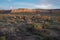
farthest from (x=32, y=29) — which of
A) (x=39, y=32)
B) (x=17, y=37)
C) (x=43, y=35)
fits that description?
(x=17, y=37)

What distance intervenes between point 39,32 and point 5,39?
5.41 metres

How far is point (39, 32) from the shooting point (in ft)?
81.9

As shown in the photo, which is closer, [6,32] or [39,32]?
[6,32]

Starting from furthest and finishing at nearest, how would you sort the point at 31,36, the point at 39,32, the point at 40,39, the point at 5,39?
1. the point at 39,32
2. the point at 31,36
3. the point at 40,39
4. the point at 5,39

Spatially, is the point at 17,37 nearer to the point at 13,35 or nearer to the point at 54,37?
the point at 13,35

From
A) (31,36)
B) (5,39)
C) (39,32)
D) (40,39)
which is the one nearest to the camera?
(5,39)

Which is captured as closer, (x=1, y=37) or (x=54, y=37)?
(x=1, y=37)

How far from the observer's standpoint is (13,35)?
2166 centimetres

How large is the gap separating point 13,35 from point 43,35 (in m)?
3.17

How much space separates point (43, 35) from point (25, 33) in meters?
2.18

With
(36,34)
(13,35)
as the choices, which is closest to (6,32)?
(13,35)

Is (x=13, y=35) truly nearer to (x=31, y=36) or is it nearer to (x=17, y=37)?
(x=17, y=37)

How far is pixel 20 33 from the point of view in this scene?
79.4 ft

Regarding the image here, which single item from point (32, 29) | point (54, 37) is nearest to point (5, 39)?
point (54, 37)
